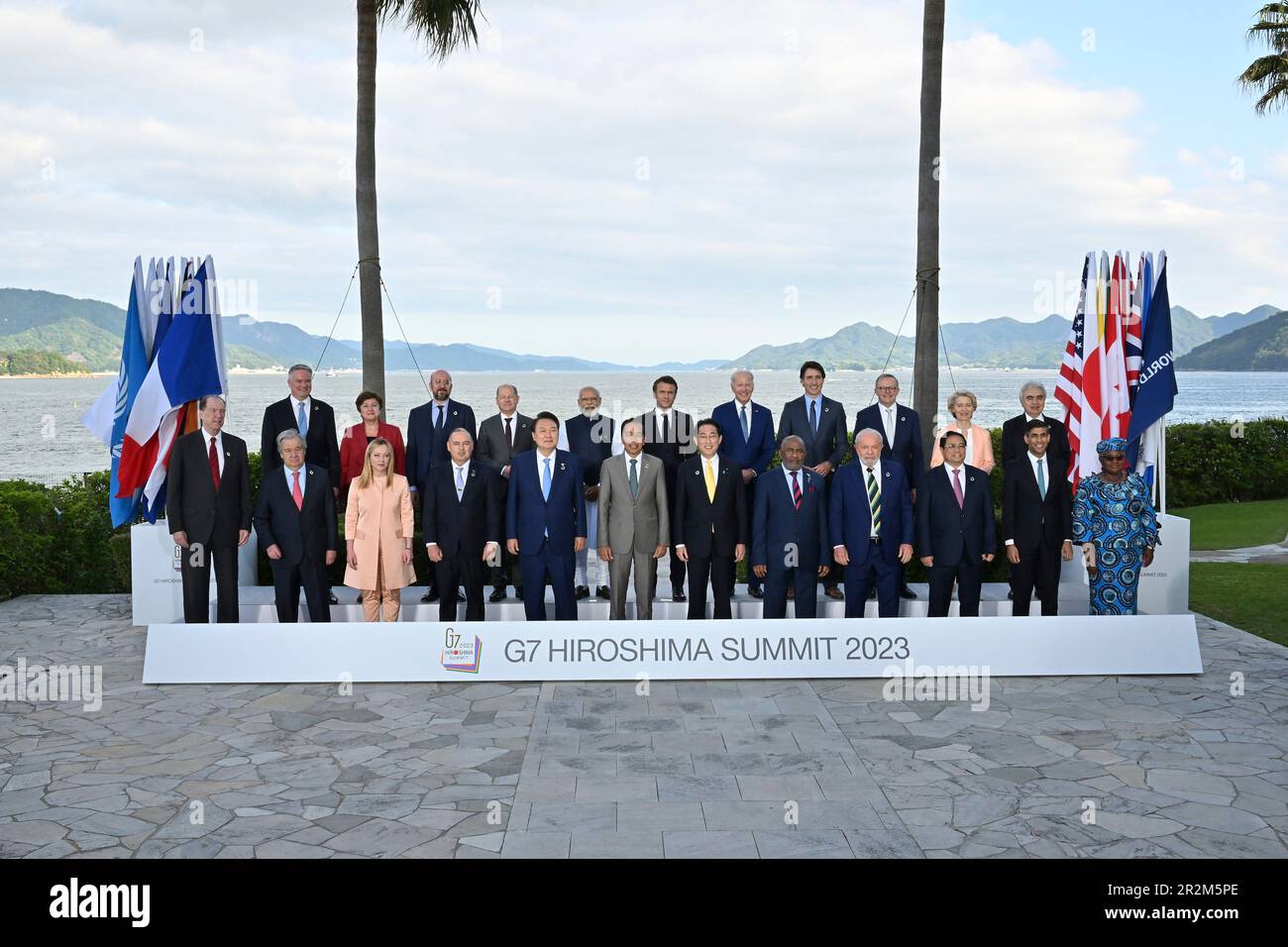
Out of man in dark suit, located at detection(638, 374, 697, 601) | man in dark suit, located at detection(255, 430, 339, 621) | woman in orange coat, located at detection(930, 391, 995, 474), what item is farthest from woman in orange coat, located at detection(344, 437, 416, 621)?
woman in orange coat, located at detection(930, 391, 995, 474)

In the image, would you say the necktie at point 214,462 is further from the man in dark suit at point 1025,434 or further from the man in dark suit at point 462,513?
the man in dark suit at point 1025,434

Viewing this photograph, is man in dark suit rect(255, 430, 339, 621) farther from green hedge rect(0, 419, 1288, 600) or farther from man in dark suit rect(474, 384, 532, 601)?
green hedge rect(0, 419, 1288, 600)

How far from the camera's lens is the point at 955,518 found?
836cm

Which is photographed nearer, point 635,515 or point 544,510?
point 544,510

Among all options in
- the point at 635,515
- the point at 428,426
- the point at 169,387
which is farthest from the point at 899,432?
the point at 169,387

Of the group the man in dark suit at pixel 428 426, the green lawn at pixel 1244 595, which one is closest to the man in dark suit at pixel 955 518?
the green lawn at pixel 1244 595

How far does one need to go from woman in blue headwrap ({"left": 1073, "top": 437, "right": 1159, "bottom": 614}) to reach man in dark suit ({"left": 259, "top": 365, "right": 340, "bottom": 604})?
633 centimetres

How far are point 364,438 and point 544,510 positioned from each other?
2070 mm

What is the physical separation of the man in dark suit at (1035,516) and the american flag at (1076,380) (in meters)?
1.80

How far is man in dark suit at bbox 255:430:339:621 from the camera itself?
8297 mm

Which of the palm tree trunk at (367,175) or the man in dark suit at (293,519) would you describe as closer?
the man in dark suit at (293,519)

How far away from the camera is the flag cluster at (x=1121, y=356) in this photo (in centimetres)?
1020

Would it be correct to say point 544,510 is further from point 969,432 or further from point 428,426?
point 969,432

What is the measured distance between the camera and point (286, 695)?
7422 mm
